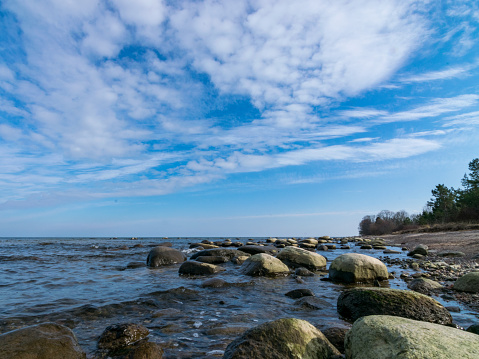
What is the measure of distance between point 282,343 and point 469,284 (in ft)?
22.7

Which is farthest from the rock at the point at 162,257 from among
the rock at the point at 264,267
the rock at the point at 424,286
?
the rock at the point at 424,286

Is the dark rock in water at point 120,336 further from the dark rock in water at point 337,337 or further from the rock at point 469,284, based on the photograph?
the rock at point 469,284

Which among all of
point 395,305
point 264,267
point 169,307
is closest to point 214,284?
point 169,307

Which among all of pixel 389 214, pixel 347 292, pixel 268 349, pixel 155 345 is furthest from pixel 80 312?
pixel 389 214

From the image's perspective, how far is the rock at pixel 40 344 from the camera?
3.00m

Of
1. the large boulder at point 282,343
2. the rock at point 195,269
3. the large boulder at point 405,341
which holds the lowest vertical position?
the rock at point 195,269

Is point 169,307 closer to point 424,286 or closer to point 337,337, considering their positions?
point 337,337

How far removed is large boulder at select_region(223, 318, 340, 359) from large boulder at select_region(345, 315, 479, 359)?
0.37 m

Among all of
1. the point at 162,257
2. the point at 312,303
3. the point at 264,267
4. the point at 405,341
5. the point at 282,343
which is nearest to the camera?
the point at 405,341

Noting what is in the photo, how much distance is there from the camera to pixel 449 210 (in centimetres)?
5169

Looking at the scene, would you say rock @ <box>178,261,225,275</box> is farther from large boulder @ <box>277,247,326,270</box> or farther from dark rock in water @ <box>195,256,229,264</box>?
large boulder @ <box>277,247,326,270</box>

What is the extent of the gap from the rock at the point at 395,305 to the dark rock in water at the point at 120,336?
403 centimetres

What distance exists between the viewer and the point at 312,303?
5996mm

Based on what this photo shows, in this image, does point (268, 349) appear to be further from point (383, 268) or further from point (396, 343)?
point (383, 268)
